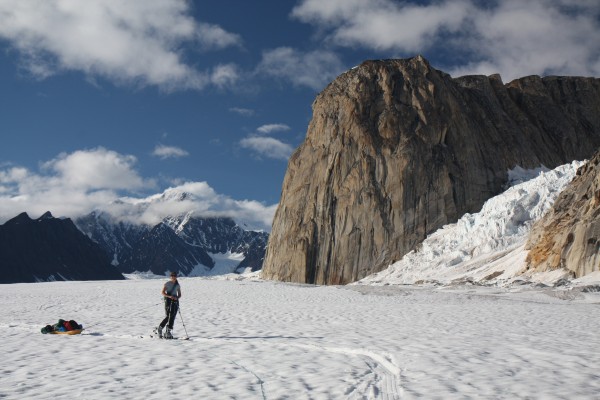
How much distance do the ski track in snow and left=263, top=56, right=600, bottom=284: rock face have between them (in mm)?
44068

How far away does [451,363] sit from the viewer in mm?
10164

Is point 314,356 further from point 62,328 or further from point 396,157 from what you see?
point 396,157

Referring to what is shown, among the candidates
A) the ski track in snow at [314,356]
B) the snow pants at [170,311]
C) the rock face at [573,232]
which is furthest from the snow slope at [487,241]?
the snow pants at [170,311]

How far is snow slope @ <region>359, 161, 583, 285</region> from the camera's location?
144 ft

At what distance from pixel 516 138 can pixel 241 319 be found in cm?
6836

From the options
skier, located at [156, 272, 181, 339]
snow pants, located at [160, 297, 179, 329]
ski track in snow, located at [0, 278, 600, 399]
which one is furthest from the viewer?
skier, located at [156, 272, 181, 339]

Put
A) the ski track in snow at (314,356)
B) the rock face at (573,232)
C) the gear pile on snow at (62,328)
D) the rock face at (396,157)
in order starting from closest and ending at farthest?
1. the ski track in snow at (314,356)
2. the gear pile on snow at (62,328)
3. the rock face at (573,232)
4. the rock face at (396,157)

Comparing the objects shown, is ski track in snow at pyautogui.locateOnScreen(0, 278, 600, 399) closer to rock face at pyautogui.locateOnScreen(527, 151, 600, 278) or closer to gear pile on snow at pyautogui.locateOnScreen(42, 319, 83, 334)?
gear pile on snow at pyautogui.locateOnScreen(42, 319, 83, 334)

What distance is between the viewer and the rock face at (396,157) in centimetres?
6450

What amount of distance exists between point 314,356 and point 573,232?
97.6 ft

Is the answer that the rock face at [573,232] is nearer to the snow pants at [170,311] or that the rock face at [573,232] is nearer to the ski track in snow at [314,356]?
the ski track in snow at [314,356]

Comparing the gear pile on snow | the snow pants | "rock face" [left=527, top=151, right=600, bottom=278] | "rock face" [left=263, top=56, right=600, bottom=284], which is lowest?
the gear pile on snow

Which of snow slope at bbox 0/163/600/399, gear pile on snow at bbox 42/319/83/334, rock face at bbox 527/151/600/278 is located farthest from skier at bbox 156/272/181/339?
rock face at bbox 527/151/600/278

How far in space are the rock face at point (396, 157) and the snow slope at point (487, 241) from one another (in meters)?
6.81
